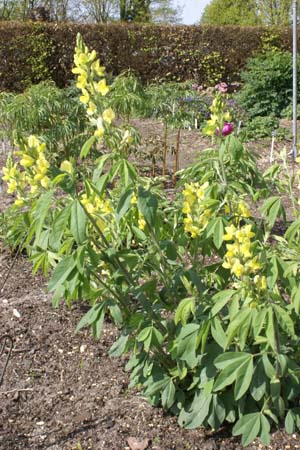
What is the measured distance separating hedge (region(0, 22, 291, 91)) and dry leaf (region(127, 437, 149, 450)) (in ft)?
37.2

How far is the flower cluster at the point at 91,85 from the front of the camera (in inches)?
71.1

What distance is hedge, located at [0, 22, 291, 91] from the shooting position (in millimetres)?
12656

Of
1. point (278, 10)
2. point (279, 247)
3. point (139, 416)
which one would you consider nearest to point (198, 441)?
point (139, 416)

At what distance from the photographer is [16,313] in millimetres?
3348

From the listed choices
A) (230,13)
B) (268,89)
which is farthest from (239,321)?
(230,13)

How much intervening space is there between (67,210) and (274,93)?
30.2 ft

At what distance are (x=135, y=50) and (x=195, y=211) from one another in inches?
475

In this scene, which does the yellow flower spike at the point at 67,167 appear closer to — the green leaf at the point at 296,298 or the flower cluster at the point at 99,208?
the flower cluster at the point at 99,208

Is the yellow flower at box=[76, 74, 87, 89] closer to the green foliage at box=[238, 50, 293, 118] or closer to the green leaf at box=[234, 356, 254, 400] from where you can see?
the green leaf at box=[234, 356, 254, 400]

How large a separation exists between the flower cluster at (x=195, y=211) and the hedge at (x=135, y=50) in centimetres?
1134

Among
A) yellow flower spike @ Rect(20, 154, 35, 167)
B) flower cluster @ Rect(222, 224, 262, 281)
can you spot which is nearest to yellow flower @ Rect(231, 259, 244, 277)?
flower cluster @ Rect(222, 224, 262, 281)

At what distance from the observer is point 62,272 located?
1805 millimetres

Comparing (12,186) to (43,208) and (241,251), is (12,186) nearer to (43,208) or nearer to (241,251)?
(43,208)

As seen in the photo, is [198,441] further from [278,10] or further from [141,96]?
[278,10]
